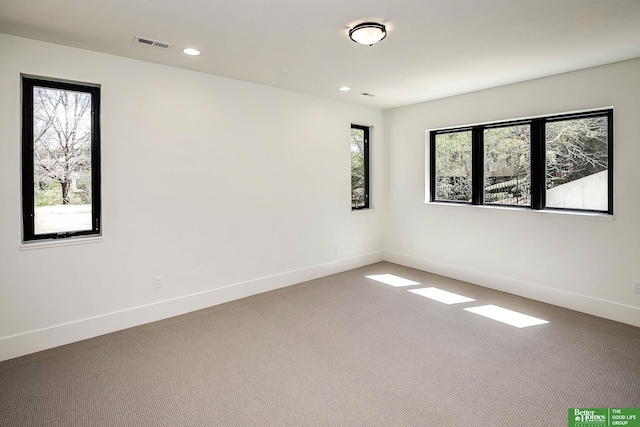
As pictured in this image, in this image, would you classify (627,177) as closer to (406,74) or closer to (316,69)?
(406,74)

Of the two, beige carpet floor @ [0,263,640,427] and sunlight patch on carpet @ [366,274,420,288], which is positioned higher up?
sunlight patch on carpet @ [366,274,420,288]

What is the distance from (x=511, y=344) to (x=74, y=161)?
4.34m

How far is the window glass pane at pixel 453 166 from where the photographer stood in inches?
207

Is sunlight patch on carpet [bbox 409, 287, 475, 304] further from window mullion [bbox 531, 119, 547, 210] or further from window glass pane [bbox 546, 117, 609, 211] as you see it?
window glass pane [bbox 546, 117, 609, 211]

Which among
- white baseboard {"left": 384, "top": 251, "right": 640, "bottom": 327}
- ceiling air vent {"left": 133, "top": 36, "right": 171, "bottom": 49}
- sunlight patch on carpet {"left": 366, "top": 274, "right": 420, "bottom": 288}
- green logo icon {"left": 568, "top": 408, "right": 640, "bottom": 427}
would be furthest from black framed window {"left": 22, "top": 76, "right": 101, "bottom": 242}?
white baseboard {"left": 384, "top": 251, "right": 640, "bottom": 327}

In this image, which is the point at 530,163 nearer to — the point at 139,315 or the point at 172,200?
the point at 172,200

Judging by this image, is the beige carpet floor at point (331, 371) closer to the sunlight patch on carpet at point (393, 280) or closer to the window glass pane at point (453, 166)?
the sunlight patch on carpet at point (393, 280)

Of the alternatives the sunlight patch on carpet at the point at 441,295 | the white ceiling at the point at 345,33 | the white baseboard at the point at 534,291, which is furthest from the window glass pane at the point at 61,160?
the white baseboard at the point at 534,291

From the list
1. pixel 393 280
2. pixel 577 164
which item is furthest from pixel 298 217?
pixel 577 164

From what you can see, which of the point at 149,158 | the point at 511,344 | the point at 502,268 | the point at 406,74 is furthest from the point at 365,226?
the point at 149,158

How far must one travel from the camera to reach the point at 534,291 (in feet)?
14.5

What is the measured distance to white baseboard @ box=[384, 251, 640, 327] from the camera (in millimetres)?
3719

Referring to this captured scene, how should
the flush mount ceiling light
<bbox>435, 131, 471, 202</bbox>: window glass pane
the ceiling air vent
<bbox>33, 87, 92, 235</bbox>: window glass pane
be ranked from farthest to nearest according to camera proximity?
1. <bbox>435, 131, 471, 202</bbox>: window glass pane
2. <bbox>33, 87, 92, 235</bbox>: window glass pane
3. the ceiling air vent
4. the flush mount ceiling light

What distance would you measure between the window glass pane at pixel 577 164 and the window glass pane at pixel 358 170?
8.79ft
